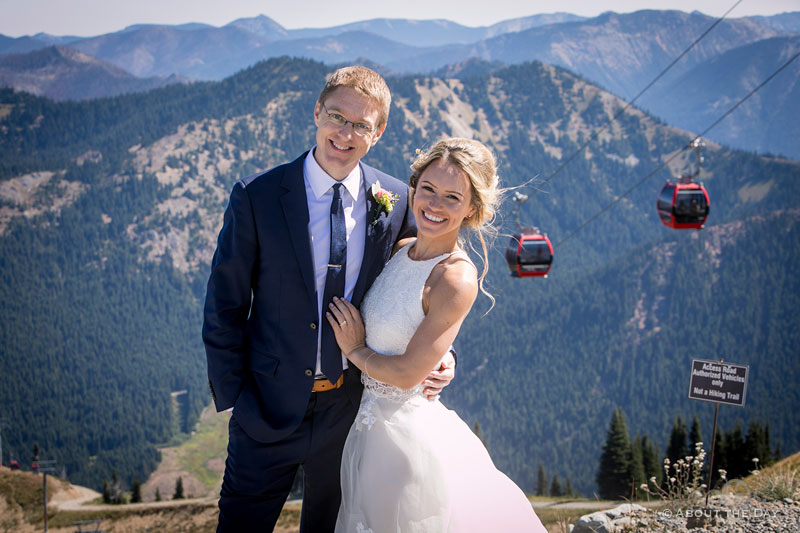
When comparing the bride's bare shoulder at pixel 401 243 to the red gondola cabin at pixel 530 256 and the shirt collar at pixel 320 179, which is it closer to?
the shirt collar at pixel 320 179

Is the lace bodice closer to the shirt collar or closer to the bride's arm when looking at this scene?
the bride's arm

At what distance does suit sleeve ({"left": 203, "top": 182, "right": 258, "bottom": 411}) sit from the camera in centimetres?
329

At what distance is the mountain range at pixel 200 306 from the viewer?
105 meters

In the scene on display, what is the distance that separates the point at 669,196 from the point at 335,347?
19983 millimetres

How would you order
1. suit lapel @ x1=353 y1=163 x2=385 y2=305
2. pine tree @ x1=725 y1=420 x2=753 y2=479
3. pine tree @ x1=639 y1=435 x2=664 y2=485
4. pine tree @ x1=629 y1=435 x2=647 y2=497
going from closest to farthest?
suit lapel @ x1=353 y1=163 x2=385 y2=305
pine tree @ x1=725 y1=420 x2=753 y2=479
pine tree @ x1=629 y1=435 x2=647 y2=497
pine tree @ x1=639 y1=435 x2=664 y2=485

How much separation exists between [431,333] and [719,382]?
4.09 metres

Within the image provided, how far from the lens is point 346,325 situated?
3316 millimetres

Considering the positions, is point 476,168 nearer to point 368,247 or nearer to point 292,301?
point 368,247

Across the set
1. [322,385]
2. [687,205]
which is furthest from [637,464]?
[322,385]

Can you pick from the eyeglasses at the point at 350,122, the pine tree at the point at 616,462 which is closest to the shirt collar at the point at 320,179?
the eyeglasses at the point at 350,122

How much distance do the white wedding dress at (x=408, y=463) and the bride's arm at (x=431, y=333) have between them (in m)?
0.13

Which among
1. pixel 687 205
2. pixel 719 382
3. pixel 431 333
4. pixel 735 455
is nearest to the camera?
pixel 431 333

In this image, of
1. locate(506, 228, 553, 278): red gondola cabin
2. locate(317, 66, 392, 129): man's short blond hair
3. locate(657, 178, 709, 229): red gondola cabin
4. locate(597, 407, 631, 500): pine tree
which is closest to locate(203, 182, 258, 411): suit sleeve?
locate(317, 66, 392, 129): man's short blond hair

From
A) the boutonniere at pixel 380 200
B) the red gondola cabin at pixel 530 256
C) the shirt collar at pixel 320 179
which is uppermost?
the shirt collar at pixel 320 179
